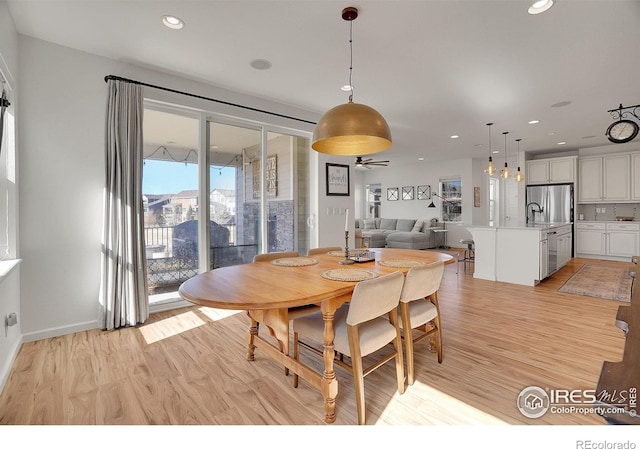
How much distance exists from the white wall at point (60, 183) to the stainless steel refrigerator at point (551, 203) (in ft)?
27.7

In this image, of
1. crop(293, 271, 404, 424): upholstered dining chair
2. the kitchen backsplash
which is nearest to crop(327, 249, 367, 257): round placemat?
crop(293, 271, 404, 424): upholstered dining chair

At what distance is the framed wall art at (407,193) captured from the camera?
405 inches

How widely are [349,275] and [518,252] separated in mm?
4097

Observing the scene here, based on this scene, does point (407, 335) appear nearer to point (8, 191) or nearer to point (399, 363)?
point (399, 363)

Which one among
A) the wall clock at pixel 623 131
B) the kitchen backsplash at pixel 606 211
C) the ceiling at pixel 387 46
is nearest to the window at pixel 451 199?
the kitchen backsplash at pixel 606 211

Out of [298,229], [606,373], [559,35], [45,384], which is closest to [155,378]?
[45,384]

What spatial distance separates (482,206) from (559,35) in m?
7.11

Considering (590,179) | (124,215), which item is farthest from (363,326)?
(590,179)

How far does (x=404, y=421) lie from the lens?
1.72 m

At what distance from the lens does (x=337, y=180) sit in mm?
5094

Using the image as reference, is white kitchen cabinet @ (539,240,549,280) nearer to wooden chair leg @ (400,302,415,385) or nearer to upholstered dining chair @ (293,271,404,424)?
wooden chair leg @ (400,302,415,385)

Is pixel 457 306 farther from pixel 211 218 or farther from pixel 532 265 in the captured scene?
pixel 211 218

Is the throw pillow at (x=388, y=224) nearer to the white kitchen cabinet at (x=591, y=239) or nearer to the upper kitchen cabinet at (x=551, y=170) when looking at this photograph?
the upper kitchen cabinet at (x=551, y=170)

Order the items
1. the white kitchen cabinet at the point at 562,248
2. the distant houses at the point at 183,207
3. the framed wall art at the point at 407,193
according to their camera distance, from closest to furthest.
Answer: the distant houses at the point at 183,207, the white kitchen cabinet at the point at 562,248, the framed wall art at the point at 407,193
